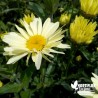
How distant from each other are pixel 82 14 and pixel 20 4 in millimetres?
1066

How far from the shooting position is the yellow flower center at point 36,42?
1.63m

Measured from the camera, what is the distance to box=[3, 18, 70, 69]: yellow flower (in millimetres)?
1540

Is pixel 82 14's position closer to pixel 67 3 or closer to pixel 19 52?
pixel 19 52

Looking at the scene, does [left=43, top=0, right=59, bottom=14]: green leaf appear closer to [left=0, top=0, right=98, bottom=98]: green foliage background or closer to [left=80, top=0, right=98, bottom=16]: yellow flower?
[left=0, top=0, right=98, bottom=98]: green foliage background

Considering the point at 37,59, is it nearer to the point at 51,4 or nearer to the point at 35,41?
the point at 35,41

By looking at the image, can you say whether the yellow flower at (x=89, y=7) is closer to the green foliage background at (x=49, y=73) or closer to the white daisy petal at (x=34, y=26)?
the green foliage background at (x=49, y=73)

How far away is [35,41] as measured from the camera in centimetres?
168

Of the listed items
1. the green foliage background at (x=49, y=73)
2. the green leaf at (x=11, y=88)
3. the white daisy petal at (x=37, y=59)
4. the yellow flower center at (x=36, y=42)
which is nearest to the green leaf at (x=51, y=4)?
the green foliage background at (x=49, y=73)

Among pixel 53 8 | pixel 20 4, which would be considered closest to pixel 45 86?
pixel 53 8

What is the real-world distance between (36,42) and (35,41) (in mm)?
17

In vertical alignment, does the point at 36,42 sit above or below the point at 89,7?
below

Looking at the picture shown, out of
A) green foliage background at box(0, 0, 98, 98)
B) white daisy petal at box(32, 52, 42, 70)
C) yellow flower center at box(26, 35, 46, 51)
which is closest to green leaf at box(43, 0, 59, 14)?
green foliage background at box(0, 0, 98, 98)

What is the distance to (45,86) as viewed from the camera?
69.0 inches

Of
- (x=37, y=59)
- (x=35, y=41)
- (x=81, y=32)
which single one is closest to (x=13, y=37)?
(x=35, y=41)
